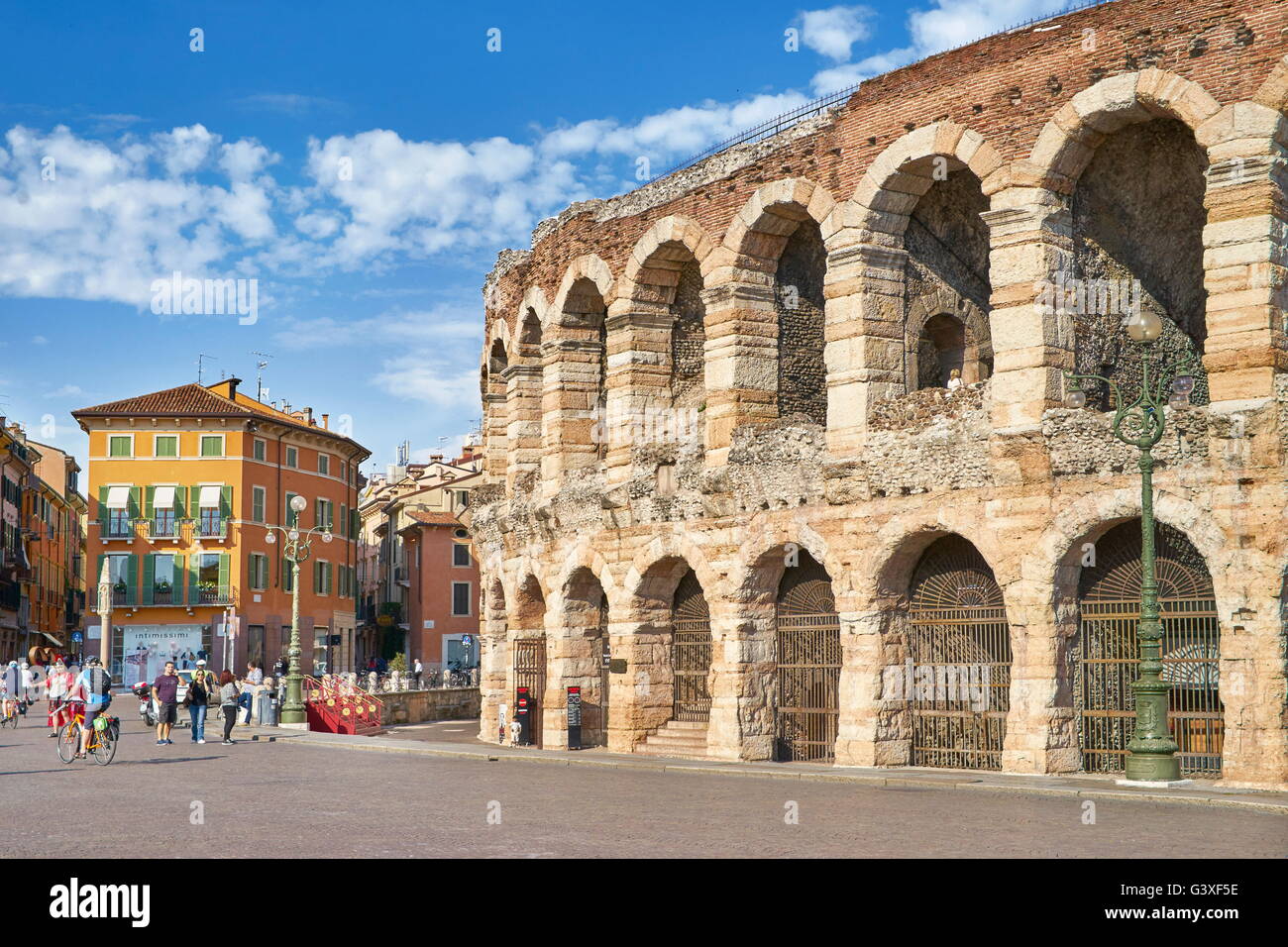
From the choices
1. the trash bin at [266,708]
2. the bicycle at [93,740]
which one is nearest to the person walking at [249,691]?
the trash bin at [266,708]

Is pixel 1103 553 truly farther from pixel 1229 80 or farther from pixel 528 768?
pixel 528 768

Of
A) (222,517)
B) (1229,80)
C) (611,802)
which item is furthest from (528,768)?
(222,517)

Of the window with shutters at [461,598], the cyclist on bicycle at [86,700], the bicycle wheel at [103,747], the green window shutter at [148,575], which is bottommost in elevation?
the bicycle wheel at [103,747]

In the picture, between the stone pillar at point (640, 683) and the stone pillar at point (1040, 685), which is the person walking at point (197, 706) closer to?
the stone pillar at point (640, 683)

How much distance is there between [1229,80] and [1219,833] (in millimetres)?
9946

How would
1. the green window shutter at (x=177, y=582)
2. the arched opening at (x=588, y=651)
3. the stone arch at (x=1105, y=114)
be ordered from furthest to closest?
the green window shutter at (x=177, y=582) → the arched opening at (x=588, y=651) → the stone arch at (x=1105, y=114)

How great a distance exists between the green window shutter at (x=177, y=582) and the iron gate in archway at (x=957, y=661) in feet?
143

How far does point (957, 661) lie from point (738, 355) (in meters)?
6.08

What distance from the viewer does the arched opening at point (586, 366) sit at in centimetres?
2947

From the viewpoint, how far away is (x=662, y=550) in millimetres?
26375

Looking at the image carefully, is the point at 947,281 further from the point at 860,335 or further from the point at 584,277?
the point at 584,277

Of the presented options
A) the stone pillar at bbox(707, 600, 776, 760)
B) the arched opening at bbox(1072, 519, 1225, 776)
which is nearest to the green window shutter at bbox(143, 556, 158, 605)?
the stone pillar at bbox(707, 600, 776, 760)

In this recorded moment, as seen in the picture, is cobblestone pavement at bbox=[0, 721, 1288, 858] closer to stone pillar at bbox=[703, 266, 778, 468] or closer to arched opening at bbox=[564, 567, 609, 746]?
stone pillar at bbox=[703, 266, 778, 468]

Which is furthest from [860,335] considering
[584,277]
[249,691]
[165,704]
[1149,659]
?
[249,691]
